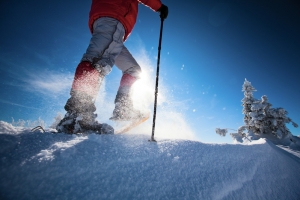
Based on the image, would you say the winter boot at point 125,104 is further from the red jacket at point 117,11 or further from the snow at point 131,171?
the snow at point 131,171

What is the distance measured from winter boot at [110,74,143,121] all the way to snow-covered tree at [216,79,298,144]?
12.5 m

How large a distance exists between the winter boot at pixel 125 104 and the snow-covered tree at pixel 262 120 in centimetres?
1255

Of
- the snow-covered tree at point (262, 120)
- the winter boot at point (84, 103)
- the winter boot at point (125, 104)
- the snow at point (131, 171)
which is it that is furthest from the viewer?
the snow-covered tree at point (262, 120)

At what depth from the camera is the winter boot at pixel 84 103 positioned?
205 cm

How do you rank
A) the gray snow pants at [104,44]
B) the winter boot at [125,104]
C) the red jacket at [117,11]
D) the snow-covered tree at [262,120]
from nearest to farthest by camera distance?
the gray snow pants at [104,44]
the red jacket at [117,11]
the winter boot at [125,104]
the snow-covered tree at [262,120]

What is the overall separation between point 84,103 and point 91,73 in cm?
51

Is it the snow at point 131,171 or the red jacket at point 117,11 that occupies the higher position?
the red jacket at point 117,11

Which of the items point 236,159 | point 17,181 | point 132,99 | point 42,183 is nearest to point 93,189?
point 42,183

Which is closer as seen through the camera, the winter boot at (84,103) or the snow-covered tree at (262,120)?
the winter boot at (84,103)

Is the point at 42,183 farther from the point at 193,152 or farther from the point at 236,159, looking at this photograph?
the point at 236,159

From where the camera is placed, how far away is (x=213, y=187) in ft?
3.70

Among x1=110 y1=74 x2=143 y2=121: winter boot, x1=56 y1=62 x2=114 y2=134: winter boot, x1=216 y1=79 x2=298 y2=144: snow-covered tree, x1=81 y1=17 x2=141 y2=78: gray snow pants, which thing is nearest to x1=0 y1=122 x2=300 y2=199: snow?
x1=56 y1=62 x2=114 y2=134: winter boot

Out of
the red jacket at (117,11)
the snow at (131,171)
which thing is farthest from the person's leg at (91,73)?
the snow at (131,171)

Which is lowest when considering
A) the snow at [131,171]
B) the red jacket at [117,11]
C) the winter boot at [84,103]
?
the snow at [131,171]
